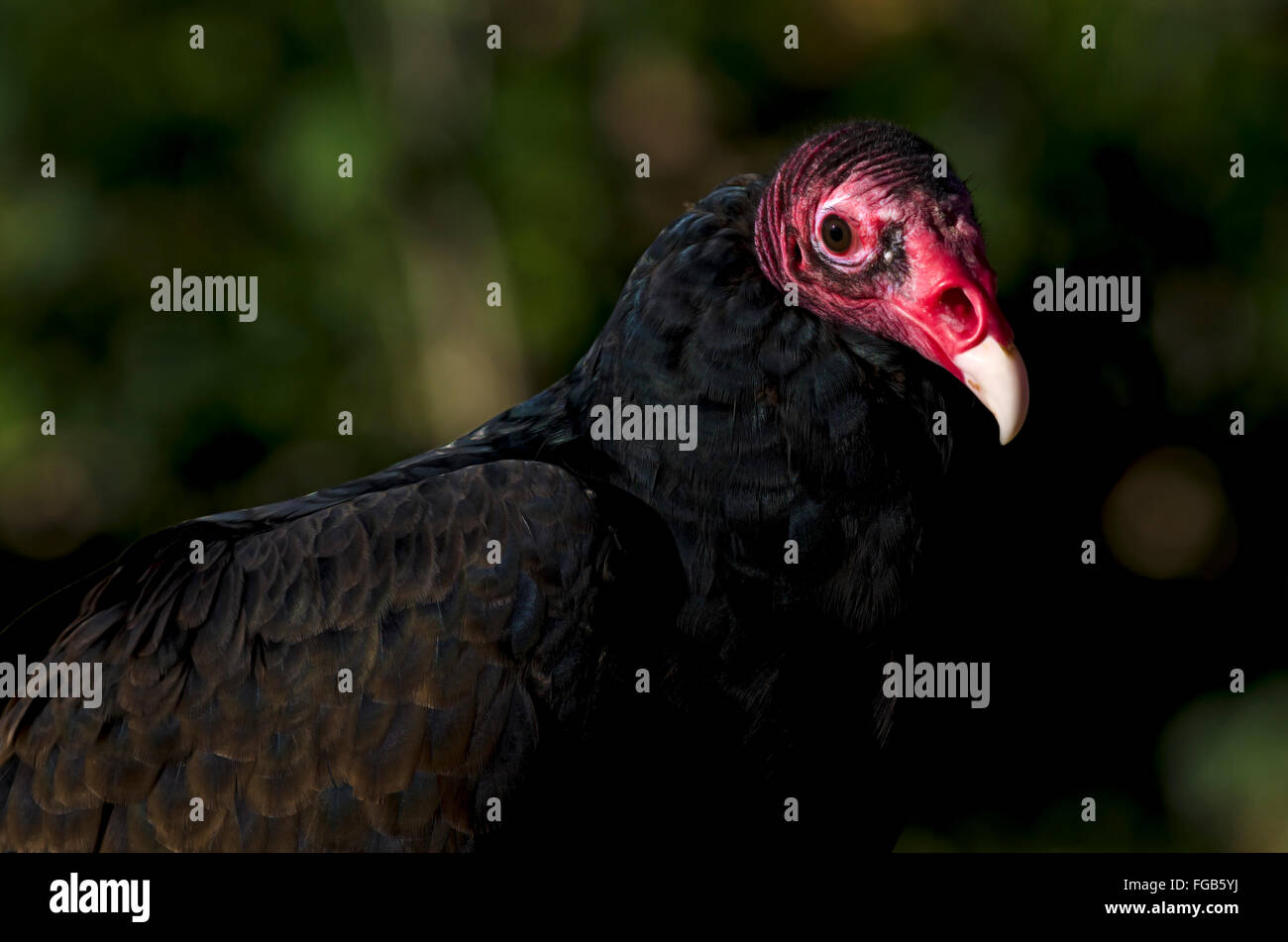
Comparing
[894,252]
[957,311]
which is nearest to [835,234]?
[894,252]

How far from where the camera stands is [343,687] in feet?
9.24

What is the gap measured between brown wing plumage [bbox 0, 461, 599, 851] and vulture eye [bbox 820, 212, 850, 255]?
81 centimetres

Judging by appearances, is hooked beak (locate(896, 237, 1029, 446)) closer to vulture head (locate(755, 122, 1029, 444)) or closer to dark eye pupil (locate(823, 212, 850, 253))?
vulture head (locate(755, 122, 1029, 444))

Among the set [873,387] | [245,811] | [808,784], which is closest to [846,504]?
[873,387]

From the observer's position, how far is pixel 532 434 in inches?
128

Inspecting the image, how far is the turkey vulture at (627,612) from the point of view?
2.78 m

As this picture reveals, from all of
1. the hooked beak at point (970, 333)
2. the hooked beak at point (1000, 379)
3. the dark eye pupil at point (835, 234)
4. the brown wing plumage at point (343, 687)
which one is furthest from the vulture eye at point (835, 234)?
the brown wing plumage at point (343, 687)

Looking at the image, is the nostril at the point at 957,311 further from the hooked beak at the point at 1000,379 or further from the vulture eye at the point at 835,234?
the vulture eye at the point at 835,234

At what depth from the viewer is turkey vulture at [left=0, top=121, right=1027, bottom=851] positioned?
2.78 metres

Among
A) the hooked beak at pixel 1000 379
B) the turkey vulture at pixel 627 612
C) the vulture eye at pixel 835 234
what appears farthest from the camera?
the vulture eye at pixel 835 234

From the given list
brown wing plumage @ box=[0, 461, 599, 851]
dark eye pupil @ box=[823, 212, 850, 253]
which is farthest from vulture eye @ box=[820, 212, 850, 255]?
brown wing plumage @ box=[0, 461, 599, 851]

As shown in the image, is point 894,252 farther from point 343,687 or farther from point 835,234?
point 343,687

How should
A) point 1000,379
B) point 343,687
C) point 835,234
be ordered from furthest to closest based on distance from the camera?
point 835,234
point 343,687
point 1000,379

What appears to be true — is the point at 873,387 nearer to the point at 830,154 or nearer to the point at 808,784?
the point at 830,154
